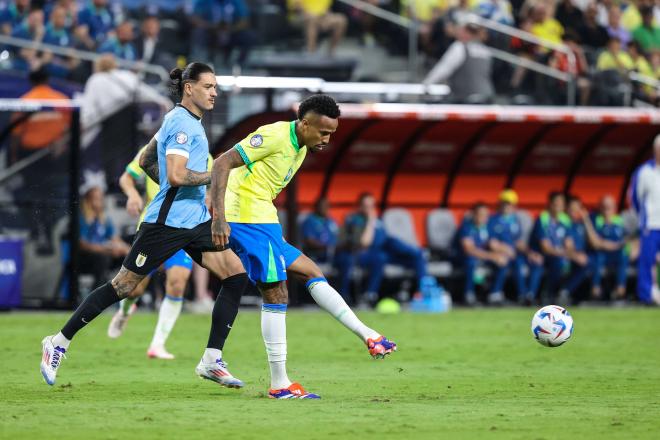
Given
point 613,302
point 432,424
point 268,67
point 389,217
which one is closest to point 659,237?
point 613,302

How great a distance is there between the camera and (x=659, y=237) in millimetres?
18922

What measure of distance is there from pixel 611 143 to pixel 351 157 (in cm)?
437

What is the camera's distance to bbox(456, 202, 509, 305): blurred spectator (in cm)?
1986

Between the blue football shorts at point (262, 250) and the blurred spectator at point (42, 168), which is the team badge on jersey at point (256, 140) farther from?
the blurred spectator at point (42, 168)

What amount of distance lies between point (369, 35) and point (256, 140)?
14.4 m

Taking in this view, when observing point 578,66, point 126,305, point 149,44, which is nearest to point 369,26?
point 578,66

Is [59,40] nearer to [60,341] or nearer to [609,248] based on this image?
[609,248]

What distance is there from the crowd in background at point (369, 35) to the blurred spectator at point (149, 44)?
0.02m

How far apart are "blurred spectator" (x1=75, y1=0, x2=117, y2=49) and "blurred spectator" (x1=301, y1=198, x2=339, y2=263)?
417cm

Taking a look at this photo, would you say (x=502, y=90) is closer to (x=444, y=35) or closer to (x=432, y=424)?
(x=444, y=35)

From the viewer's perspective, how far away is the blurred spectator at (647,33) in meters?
24.0

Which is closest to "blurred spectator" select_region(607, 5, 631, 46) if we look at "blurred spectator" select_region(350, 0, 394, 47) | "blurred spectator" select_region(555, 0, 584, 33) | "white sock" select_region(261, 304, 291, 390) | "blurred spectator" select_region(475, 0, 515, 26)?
"blurred spectator" select_region(555, 0, 584, 33)

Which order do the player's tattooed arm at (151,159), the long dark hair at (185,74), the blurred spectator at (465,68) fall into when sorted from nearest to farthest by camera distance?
1. the long dark hair at (185,74)
2. the player's tattooed arm at (151,159)
3. the blurred spectator at (465,68)

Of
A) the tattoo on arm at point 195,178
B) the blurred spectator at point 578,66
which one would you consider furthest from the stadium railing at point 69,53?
the tattoo on arm at point 195,178
